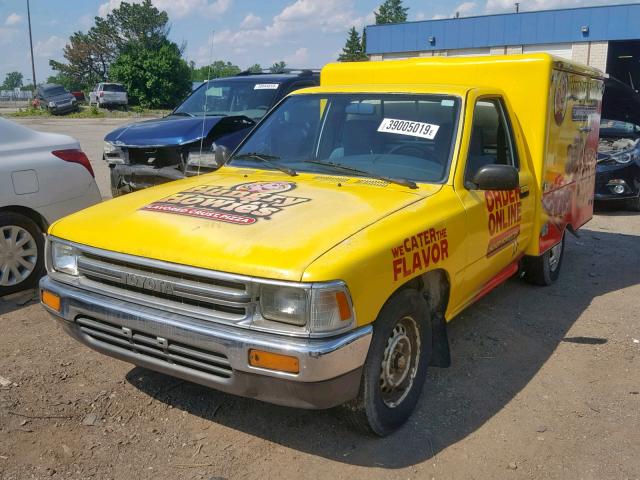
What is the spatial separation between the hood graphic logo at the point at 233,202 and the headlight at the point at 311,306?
1.69 feet

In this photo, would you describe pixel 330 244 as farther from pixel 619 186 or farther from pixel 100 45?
pixel 100 45

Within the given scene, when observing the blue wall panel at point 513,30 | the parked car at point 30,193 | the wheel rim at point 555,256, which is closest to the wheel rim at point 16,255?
the parked car at point 30,193

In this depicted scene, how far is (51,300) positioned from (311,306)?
159 cm

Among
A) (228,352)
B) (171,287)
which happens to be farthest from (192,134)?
(228,352)

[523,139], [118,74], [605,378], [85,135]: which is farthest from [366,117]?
[118,74]

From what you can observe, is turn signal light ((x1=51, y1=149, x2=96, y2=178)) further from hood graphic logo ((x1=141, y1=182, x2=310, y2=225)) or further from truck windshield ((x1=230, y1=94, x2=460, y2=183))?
hood graphic logo ((x1=141, y1=182, x2=310, y2=225))

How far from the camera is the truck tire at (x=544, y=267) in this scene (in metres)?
5.68

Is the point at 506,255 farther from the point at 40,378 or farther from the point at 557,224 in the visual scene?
the point at 40,378

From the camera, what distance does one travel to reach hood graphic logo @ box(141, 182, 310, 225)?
3.15 metres

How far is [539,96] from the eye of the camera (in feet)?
16.0

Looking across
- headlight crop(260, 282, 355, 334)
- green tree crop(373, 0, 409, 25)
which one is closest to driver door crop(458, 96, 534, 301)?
headlight crop(260, 282, 355, 334)

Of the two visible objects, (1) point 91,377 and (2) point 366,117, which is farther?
(2) point 366,117

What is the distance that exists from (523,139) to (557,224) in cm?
116

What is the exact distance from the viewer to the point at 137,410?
138 inches
